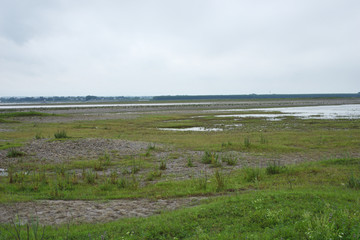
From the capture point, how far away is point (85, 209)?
8.41 m

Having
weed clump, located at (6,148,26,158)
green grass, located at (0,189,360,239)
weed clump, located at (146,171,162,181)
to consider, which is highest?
green grass, located at (0,189,360,239)

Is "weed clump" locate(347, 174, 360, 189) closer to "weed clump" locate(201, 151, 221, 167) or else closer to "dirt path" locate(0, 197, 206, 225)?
"dirt path" locate(0, 197, 206, 225)

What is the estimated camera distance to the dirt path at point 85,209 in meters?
7.68

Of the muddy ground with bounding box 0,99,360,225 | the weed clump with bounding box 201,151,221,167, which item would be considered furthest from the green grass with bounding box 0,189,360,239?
the weed clump with bounding box 201,151,221,167

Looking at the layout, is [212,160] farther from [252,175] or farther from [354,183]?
[354,183]

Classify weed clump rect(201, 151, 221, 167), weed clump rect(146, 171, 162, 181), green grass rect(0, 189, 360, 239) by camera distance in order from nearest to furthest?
green grass rect(0, 189, 360, 239)
weed clump rect(146, 171, 162, 181)
weed clump rect(201, 151, 221, 167)

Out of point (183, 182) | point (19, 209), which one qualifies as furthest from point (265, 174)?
point (19, 209)

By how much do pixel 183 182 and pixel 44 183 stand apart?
227 inches

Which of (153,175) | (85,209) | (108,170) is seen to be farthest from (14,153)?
(85,209)

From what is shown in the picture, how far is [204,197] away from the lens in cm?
930

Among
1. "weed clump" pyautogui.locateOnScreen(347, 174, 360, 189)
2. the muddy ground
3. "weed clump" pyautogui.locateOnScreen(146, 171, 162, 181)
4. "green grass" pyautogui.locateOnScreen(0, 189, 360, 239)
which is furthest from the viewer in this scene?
"weed clump" pyautogui.locateOnScreen(146, 171, 162, 181)

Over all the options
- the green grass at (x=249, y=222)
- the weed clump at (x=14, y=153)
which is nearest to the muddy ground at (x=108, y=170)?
the weed clump at (x=14, y=153)

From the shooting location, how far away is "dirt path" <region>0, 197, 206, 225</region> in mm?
7684

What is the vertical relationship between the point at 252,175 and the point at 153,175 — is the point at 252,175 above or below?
above
